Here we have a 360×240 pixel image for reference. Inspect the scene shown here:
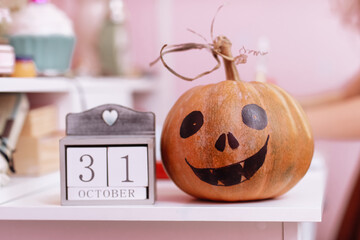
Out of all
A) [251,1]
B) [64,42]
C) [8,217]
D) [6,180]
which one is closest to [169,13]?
[251,1]

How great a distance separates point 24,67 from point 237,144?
535mm

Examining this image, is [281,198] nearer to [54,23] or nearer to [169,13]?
[54,23]

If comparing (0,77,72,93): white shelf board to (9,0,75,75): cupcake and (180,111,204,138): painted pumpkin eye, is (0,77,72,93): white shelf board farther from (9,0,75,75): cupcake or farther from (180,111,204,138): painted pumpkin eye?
(180,111,204,138): painted pumpkin eye

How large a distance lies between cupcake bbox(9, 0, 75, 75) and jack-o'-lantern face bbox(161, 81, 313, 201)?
583 mm

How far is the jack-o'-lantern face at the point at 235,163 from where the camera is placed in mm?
811

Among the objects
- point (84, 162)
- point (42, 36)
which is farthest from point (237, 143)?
point (42, 36)

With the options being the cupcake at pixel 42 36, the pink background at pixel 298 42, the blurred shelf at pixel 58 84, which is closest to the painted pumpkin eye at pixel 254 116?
the blurred shelf at pixel 58 84

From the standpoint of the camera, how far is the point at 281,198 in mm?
882

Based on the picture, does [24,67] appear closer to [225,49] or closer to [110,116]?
[110,116]

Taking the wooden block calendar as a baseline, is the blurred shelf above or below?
above

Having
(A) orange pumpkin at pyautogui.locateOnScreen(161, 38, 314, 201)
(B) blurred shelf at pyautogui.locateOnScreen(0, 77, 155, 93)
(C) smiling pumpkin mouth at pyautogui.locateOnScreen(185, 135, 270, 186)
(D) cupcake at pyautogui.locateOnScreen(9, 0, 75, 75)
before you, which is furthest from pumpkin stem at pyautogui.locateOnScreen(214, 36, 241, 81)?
(D) cupcake at pyautogui.locateOnScreen(9, 0, 75, 75)

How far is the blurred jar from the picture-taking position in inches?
44.6

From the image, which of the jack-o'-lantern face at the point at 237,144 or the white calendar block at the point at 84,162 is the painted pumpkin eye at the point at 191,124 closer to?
A: the jack-o'-lantern face at the point at 237,144

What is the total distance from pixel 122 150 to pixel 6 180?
0.30 meters
